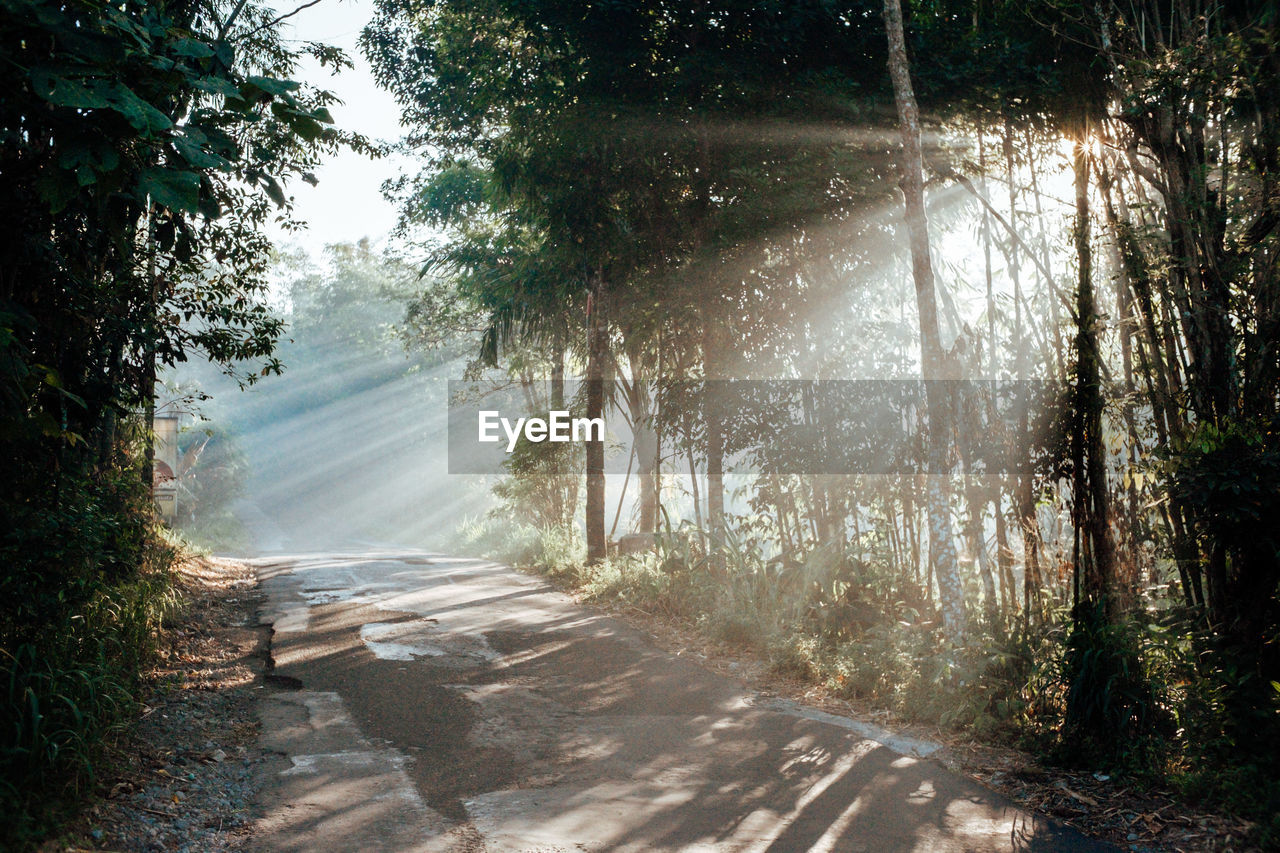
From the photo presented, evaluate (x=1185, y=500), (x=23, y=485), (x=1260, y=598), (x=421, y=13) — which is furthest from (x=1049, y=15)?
(x=421, y=13)

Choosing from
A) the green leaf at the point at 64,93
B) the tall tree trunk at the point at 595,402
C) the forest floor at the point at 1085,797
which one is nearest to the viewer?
the green leaf at the point at 64,93

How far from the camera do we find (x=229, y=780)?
4.90m

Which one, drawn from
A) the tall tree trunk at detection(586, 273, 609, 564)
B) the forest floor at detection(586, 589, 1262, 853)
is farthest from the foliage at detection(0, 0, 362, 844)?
the tall tree trunk at detection(586, 273, 609, 564)

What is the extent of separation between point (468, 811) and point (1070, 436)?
4.68 metres

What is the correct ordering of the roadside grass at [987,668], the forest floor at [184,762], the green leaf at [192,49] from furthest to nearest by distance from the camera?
the roadside grass at [987,668], the forest floor at [184,762], the green leaf at [192,49]

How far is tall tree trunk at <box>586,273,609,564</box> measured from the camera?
46.3 feet

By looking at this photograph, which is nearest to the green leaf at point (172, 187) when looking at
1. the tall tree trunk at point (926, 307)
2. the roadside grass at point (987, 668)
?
the roadside grass at point (987, 668)

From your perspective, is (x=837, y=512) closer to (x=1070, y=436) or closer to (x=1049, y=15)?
(x=1070, y=436)

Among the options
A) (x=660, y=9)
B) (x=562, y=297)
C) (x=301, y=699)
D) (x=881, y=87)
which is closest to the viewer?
(x=301, y=699)

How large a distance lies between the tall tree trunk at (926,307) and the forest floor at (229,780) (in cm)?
164

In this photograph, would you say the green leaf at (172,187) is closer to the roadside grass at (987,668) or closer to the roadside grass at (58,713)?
the roadside grass at (58,713)

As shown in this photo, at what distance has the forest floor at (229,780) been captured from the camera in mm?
4129

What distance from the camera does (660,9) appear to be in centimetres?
974
